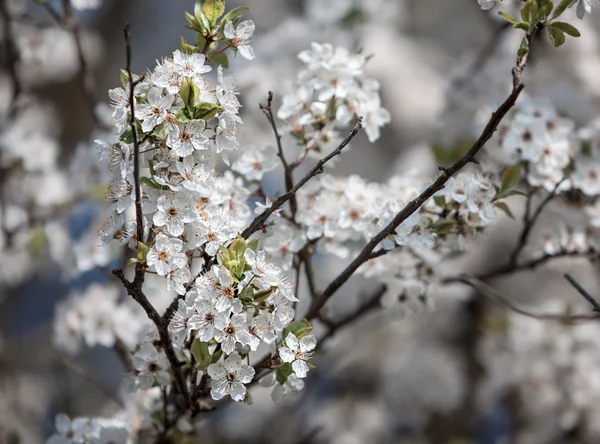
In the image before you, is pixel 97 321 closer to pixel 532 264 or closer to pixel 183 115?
pixel 183 115

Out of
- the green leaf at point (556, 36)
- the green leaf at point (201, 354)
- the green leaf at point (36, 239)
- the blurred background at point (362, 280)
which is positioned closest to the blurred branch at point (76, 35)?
the blurred background at point (362, 280)

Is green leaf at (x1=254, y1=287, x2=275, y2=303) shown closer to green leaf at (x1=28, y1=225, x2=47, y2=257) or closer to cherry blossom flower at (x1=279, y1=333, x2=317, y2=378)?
cherry blossom flower at (x1=279, y1=333, x2=317, y2=378)

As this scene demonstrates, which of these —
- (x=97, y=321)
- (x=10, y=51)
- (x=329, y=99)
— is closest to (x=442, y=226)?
(x=329, y=99)

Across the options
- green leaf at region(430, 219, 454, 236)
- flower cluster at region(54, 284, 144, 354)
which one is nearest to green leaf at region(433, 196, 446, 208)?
green leaf at region(430, 219, 454, 236)

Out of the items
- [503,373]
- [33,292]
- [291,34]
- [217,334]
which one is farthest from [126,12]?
[217,334]

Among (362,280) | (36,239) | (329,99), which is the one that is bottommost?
(329,99)

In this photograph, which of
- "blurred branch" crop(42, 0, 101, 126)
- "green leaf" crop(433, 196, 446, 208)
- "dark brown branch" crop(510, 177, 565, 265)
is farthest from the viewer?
"blurred branch" crop(42, 0, 101, 126)
